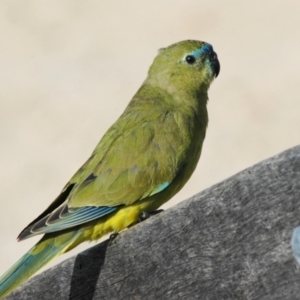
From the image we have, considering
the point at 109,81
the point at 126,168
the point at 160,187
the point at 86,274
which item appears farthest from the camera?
the point at 109,81

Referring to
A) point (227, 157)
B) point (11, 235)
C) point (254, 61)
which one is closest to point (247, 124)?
point (227, 157)

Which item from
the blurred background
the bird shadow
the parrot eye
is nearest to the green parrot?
the parrot eye

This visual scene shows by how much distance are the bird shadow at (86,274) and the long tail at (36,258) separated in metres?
0.40

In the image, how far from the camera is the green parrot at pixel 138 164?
419 cm

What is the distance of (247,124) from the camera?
31.5 feet

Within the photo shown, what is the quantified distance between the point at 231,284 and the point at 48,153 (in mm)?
7497

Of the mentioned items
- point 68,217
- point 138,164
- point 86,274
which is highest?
point 138,164

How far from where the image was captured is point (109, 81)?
10977mm

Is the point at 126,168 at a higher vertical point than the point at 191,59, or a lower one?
Result: lower

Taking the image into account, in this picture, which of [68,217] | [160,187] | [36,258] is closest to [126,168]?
[160,187]

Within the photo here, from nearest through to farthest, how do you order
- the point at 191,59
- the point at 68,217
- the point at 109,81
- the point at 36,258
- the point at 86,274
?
the point at 86,274 → the point at 36,258 → the point at 68,217 → the point at 191,59 → the point at 109,81

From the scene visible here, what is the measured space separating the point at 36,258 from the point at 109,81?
7300mm

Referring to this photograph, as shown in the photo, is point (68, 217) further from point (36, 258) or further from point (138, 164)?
point (138, 164)

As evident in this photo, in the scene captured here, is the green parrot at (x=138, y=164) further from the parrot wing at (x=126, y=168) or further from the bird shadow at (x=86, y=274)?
the bird shadow at (x=86, y=274)
